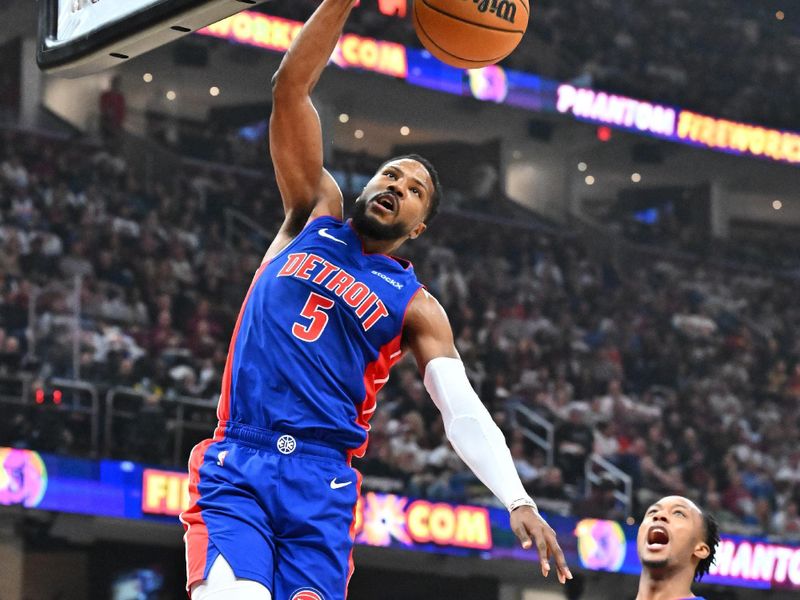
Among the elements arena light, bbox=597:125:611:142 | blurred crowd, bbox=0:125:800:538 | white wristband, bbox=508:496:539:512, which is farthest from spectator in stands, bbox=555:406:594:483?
white wristband, bbox=508:496:539:512

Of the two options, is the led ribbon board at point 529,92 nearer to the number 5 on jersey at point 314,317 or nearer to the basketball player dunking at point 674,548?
the basketball player dunking at point 674,548

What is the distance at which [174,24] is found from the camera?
3.53m

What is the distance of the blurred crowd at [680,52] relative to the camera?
2223 centimetres

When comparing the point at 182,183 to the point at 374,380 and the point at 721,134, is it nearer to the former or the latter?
the point at 721,134

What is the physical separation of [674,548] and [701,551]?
13 centimetres

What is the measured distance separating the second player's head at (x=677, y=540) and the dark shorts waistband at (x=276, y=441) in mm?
1488

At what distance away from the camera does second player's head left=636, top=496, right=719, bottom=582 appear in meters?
4.79

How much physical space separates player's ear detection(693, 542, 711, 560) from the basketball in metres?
1.89

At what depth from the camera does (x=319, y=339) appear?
3.95 m

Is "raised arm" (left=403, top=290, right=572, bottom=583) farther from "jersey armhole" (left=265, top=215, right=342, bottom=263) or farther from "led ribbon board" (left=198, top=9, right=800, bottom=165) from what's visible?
"led ribbon board" (left=198, top=9, right=800, bottom=165)

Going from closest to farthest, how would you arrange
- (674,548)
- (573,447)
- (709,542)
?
(674,548) → (709,542) → (573,447)

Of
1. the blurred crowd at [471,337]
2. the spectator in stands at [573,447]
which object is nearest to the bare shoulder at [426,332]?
the blurred crowd at [471,337]

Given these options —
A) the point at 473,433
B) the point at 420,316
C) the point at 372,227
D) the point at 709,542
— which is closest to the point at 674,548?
the point at 709,542

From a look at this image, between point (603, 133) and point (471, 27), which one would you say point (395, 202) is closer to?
point (471, 27)
